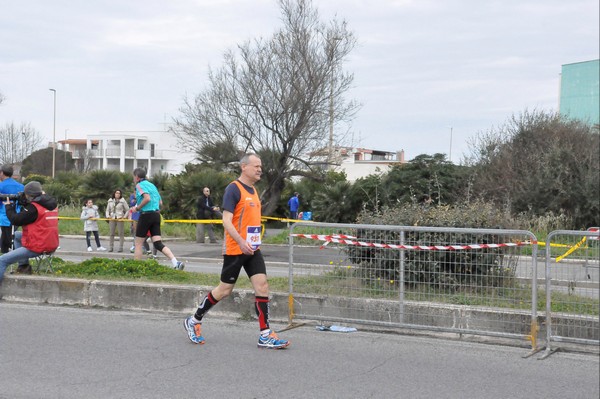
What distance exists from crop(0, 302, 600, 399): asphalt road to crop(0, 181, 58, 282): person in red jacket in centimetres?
139

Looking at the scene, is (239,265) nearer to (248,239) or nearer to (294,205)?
(248,239)

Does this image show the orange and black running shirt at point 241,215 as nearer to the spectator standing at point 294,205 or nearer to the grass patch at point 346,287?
the grass patch at point 346,287

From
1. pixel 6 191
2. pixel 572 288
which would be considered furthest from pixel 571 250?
pixel 6 191

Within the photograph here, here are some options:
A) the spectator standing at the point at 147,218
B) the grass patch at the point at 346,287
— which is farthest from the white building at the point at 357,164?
the grass patch at the point at 346,287

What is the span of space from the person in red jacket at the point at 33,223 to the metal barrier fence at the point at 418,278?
355 centimetres

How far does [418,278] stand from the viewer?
8070 mm

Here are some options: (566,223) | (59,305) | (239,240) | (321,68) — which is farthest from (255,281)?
(321,68)

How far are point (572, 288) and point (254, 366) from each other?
10.8 ft

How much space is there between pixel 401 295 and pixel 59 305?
4720 mm

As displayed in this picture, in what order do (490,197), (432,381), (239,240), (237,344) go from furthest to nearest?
(490,197), (237,344), (239,240), (432,381)

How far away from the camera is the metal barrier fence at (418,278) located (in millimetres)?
7566

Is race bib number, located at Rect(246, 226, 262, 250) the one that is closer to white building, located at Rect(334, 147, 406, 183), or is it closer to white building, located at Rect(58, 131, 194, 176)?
white building, located at Rect(334, 147, 406, 183)

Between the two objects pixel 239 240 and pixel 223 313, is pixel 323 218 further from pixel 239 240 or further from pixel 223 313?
pixel 239 240

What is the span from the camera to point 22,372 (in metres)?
6.30
